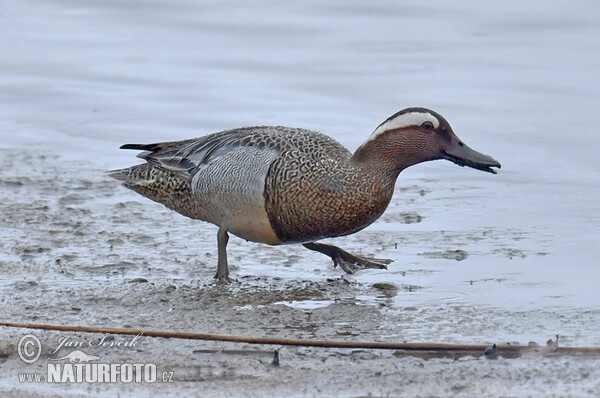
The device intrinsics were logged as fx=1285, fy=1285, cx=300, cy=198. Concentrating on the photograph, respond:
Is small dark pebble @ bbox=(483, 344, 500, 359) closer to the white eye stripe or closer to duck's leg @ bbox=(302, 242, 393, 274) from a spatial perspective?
duck's leg @ bbox=(302, 242, 393, 274)

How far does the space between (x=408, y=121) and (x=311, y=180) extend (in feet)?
1.93

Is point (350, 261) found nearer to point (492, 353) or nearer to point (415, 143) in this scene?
point (415, 143)

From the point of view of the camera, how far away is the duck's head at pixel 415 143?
6508 millimetres

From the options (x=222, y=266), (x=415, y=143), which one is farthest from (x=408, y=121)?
(x=222, y=266)

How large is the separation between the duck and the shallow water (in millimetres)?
240

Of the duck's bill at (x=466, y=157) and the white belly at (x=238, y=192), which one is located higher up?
the duck's bill at (x=466, y=157)

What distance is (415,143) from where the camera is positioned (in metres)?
6.52

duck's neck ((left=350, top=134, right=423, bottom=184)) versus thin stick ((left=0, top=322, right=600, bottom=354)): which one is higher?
duck's neck ((left=350, top=134, right=423, bottom=184))

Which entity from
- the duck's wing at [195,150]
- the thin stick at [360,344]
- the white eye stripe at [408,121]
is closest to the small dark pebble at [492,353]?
the thin stick at [360,344]

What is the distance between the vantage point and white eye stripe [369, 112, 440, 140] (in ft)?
21.3

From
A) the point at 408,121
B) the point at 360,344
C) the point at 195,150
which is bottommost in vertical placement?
the point at 360,344
